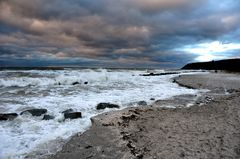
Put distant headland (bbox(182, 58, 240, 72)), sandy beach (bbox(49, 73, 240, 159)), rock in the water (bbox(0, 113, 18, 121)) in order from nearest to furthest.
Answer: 1. sandy beach (bbox(49, 73, 240, 159))
2. rock in the water (bbox(0, 113, 18, 121))
3. distant headland (bbox(182, 58, 240, 72))

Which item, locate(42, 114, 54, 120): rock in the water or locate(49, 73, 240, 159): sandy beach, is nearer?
locate(49, 73, 240, 159): sandy beach

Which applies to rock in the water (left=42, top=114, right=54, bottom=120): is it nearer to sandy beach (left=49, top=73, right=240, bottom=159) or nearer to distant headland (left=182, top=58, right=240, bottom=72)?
sandy beach (left=49, top=73, right=240, bottom=159)

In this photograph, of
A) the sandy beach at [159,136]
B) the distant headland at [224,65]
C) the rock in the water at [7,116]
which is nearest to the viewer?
the sandy beach at [159,136]

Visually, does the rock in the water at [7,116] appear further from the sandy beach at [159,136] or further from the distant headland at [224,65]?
the distant headland at [224,65]

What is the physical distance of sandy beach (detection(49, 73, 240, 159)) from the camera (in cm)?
471

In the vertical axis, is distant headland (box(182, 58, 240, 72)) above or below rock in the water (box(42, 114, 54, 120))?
above

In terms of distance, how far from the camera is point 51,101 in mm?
10875

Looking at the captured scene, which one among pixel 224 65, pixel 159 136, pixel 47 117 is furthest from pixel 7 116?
pixel 224 65

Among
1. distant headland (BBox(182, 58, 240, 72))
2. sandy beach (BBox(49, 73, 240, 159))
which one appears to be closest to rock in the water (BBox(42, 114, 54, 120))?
sandy beach (BBox(49, 73, 240, 159))

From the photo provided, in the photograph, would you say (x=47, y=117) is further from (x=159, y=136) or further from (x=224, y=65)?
(x=224, y=65)

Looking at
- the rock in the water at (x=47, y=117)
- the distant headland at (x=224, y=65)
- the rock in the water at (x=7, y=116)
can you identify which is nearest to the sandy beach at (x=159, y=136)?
the rock in the water at (x=47, y=117)

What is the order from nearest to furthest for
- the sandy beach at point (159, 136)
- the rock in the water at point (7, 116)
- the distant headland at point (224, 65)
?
1. the sandy beach at point (159, 136)
2. the rock in the water at point (7, 116)
3. the distant headland at point (224, 65)

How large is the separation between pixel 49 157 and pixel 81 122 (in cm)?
250

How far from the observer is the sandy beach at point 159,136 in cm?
471
